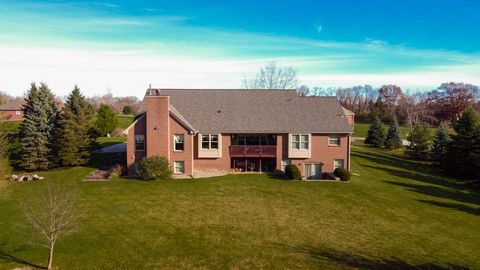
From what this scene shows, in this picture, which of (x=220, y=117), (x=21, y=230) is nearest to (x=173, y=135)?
(x=220, y=117)

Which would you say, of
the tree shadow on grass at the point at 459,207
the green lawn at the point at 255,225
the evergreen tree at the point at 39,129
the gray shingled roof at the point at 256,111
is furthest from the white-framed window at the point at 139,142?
the tree shadow on grass at the point at 459,207

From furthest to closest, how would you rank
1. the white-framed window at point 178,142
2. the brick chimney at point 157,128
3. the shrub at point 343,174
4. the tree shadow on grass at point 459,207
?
the white-framed window at point 178,142
the shrub at point 343,174
the brick chimney at point 157,128
the tree shadow on grass at point 459,207

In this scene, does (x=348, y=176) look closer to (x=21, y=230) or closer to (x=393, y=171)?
(x=393, y=171)

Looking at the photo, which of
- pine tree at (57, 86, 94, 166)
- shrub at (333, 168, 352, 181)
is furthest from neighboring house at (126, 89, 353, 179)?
pine tree at (57, 86, 94, 166)

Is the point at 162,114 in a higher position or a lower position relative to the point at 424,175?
higher

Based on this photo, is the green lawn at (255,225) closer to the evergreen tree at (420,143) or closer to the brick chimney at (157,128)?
the brick chimney at (157,128)
